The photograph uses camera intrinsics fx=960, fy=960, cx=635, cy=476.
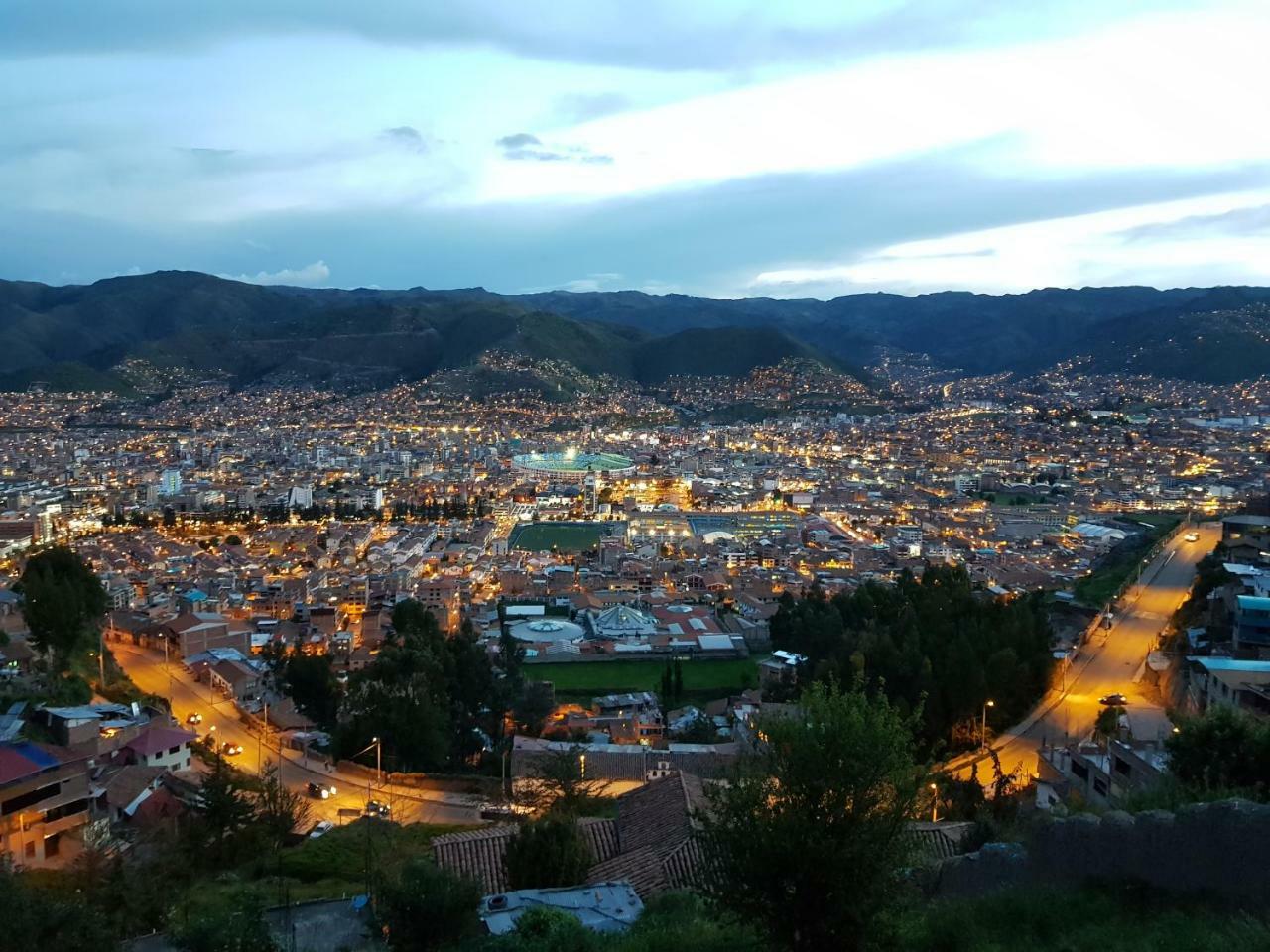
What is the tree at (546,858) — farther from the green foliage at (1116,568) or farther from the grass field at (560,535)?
the grass field at (560,535)

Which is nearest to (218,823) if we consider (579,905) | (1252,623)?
(579,905)

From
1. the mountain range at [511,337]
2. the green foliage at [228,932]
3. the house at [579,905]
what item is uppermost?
the mountain range at [511,337]

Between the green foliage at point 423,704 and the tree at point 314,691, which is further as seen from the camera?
the tree at point 314,691

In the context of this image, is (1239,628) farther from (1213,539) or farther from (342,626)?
(342,626)

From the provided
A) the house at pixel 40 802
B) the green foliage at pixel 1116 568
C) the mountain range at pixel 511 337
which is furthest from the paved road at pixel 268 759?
the mountain range at pixel 511 337

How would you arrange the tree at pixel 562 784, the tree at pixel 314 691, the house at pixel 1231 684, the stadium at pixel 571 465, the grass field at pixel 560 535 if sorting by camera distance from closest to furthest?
1. the tree at pixel 562 784
2. the house at pixel 1231 684
3. the tree at pixel 314 691
4. the grass field at pixel 560 535
5. the stadium at pixel 571 465

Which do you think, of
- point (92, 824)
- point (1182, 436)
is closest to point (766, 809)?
point (92, 824)

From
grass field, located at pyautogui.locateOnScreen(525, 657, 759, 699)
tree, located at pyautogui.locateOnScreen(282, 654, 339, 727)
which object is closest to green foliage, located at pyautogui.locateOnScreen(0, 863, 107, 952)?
tree, located at pyautogui.locateOnScreen(282, 654, 339, 727)
